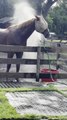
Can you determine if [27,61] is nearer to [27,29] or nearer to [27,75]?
[27,75]

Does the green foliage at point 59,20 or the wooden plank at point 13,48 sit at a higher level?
the wooden plank at point 13,48

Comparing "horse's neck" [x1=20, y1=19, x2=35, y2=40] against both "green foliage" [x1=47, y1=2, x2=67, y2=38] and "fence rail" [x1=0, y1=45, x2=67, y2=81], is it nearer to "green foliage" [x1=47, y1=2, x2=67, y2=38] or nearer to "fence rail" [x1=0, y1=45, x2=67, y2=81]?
"fence rail" [x1=0, y1=45, x2=67, y2=81]

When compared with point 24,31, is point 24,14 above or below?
below

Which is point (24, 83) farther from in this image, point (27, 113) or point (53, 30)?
point (53, 30)

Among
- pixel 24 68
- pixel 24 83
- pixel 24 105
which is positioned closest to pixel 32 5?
pixel 24 68

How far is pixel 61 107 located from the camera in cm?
670

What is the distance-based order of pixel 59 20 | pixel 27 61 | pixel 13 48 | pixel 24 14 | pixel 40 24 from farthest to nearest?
pixel 59 20 → pixel 24 14 → pixel 40 24 → pixel 27 61 → pixel 13 48

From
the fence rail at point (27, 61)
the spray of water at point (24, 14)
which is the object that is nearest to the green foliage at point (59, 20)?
the spray of water at point (24, 14)

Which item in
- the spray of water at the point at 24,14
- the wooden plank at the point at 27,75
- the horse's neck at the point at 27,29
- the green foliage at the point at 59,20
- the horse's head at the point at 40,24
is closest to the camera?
the wooden plank at the point at 27,75

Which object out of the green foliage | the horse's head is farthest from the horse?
the green foliage

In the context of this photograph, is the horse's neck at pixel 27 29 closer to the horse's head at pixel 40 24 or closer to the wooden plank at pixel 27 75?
the horse's head at pixel 40 24

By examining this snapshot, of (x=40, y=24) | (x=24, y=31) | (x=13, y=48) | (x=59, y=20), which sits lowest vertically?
(x=59, y=20)

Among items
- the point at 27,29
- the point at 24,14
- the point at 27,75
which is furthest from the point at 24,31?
the point at 24,14

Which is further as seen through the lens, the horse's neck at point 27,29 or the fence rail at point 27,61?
the horse's neck at point 27,29
